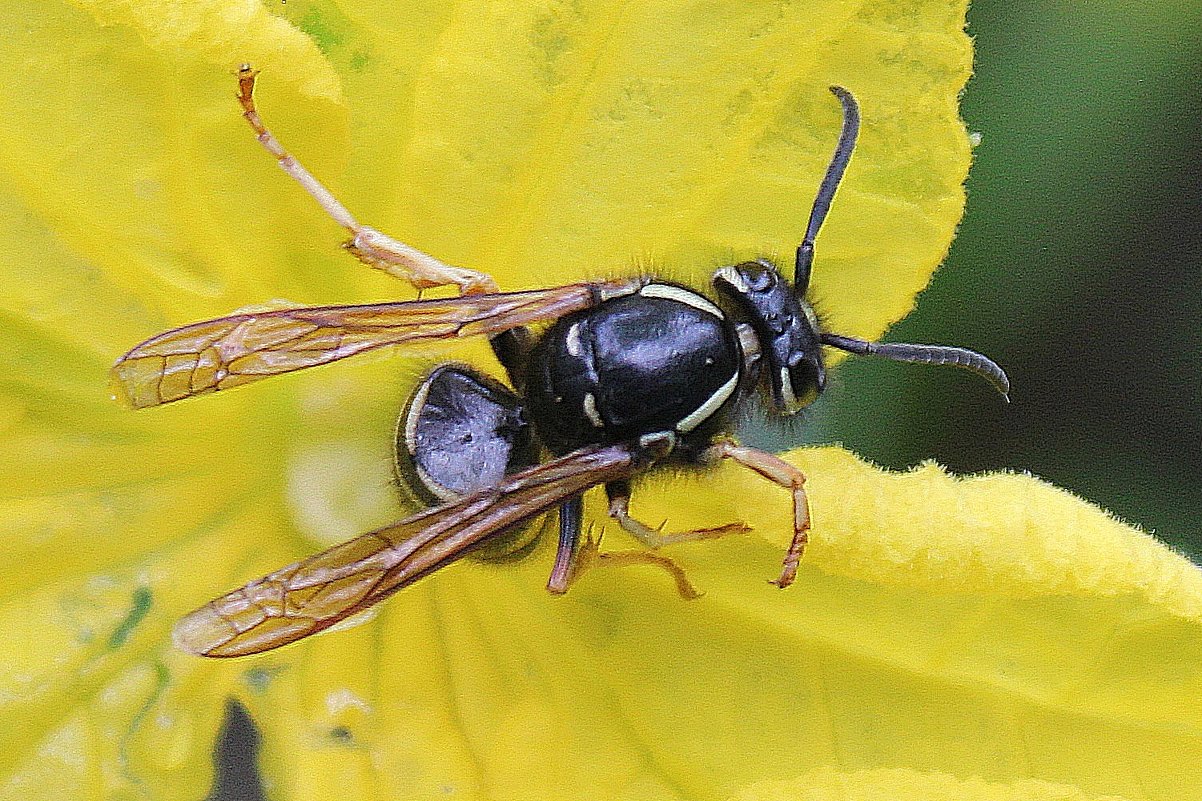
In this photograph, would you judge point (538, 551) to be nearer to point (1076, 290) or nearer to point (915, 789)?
point (915, 789)

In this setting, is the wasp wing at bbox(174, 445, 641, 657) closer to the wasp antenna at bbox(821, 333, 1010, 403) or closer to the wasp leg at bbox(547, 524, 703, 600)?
the wasp leg at bbox(547, 524, 703, 600)

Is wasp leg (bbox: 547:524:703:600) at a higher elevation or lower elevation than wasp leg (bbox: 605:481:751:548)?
lower

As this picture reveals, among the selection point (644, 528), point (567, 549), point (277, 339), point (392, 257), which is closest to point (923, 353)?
point (644, 528)

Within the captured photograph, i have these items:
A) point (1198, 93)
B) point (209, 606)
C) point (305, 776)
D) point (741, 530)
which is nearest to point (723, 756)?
point (741, 530)

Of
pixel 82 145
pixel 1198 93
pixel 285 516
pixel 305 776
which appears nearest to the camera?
pixel 82 145

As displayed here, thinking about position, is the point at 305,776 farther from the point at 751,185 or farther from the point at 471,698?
the point at 751,185

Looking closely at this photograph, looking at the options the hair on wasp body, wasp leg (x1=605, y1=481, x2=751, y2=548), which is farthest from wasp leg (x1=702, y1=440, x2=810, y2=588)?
wasp leg (x1=605, y1=481, x2=751, y2=548)

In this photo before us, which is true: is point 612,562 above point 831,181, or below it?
below

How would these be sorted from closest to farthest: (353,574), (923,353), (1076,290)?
(353,574), (923,353), (1076,290)
